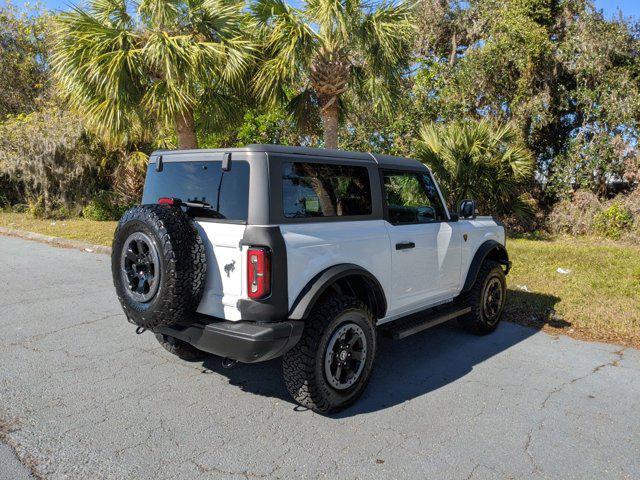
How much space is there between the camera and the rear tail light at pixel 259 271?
3.17 meters

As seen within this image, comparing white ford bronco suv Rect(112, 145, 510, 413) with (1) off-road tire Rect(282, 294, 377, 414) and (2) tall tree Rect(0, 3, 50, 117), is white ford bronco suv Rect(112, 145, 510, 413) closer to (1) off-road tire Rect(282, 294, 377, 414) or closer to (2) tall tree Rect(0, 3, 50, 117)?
(1) off-road tire Rect(282, 294, 377, 414)

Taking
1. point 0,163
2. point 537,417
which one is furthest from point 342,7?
point 0,163

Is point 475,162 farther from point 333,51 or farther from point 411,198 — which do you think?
point 411,198

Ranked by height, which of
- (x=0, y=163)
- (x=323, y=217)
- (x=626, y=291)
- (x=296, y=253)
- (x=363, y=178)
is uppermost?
(x=0, y=163)

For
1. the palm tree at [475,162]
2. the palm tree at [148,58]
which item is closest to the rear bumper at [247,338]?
the palm tree at [148,58]

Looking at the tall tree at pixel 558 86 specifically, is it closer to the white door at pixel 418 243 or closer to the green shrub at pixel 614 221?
the green shrub at pixel 614 221

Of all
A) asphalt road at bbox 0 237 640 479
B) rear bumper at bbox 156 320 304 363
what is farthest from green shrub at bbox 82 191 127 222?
rear bumper at bbox 156 320 304 363

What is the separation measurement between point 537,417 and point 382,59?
8.81 meters

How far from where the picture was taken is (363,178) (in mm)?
4121

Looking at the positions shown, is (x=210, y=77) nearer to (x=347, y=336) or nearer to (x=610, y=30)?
(x=347, y=336)

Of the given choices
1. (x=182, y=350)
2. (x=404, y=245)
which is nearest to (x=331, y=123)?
(x=404, y=245)

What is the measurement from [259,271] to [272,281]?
0.34 feet

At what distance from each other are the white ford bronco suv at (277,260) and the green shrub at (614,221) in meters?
10.3

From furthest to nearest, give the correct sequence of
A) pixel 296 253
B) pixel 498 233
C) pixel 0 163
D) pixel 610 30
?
pixel 0 163 → pixel 610 30 → pixel 498 233 → pixel 296 253
